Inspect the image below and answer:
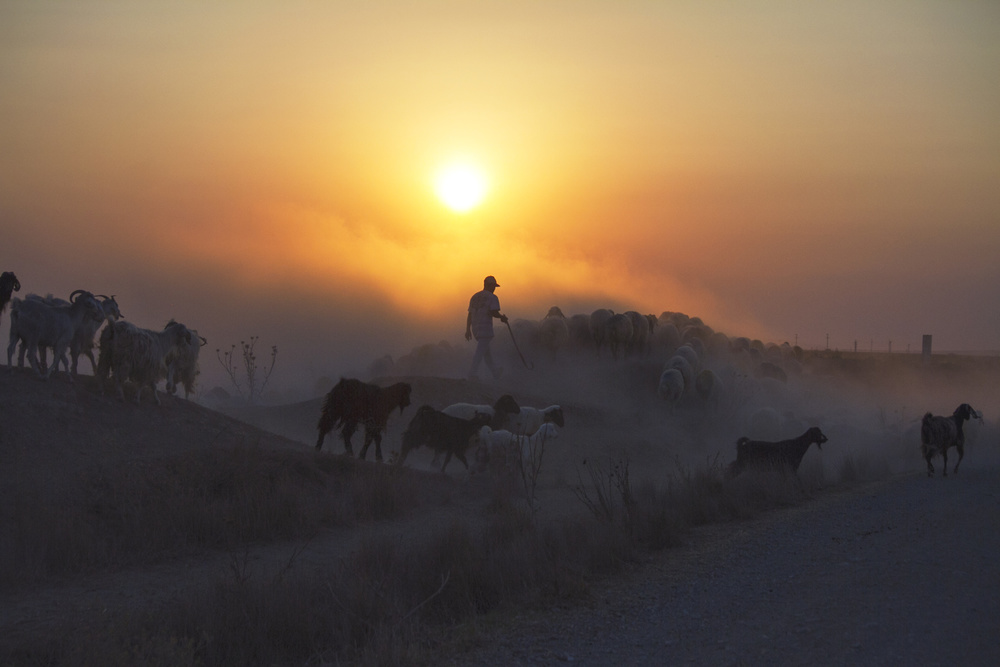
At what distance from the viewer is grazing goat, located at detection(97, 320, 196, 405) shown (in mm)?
14141

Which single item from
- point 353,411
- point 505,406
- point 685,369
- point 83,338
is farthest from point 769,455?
point 685,369

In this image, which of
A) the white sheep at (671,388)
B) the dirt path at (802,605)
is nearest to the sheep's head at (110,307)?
the dirt path at (802,605)

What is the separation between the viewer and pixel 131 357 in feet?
46.8

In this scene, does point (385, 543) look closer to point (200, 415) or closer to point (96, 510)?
point (96, 510)

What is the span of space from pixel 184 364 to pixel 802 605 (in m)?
12.0

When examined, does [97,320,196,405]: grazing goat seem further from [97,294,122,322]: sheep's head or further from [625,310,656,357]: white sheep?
[625,310,656,357]: white sheep

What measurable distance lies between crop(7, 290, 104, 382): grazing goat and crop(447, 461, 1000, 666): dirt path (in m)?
9.67

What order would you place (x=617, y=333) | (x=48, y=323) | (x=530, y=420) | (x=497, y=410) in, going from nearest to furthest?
(x=48, y=323), (x=497, y=410), (x=530, y=420), (x=617, y=333)

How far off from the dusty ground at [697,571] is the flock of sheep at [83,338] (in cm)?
45

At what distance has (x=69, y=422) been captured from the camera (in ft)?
42.2

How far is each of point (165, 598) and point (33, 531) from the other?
2163mm

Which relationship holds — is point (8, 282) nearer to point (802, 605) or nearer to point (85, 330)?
point (85, 330)

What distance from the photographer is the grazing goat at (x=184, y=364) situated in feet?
52.0

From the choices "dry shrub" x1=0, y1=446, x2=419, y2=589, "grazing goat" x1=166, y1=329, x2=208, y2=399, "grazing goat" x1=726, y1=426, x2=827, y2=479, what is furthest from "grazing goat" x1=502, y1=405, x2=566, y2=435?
"grazing goat" x1=166, y1=329, x2=208, y2=399
